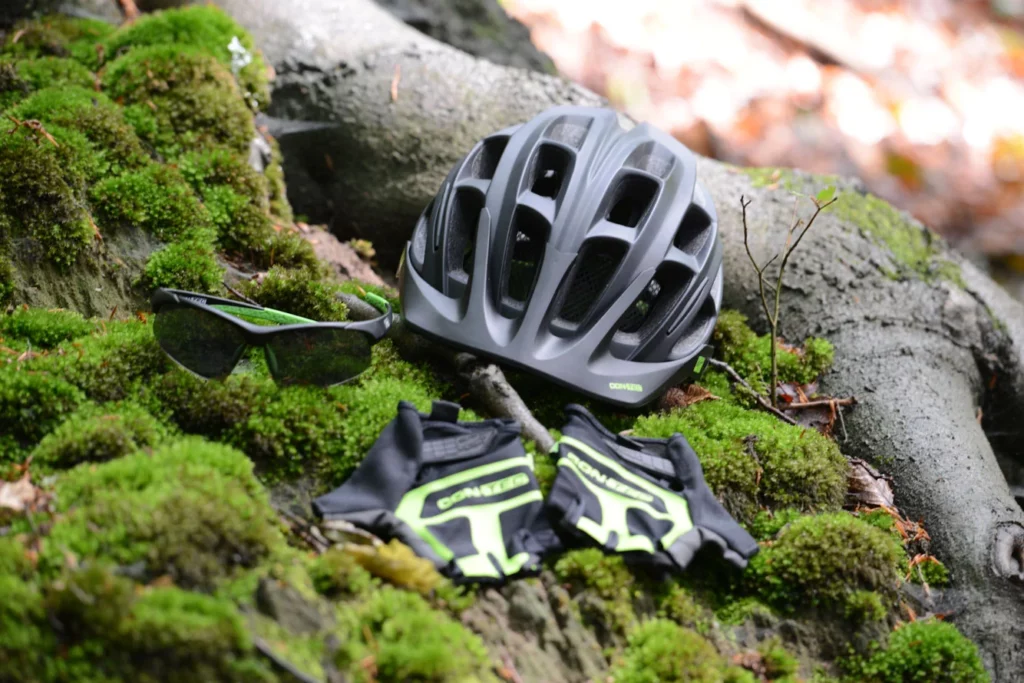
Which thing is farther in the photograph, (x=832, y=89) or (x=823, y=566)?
(x=832, y=89)

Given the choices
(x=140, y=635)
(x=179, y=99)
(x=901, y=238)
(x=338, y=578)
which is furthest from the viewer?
(x=901, y=238)

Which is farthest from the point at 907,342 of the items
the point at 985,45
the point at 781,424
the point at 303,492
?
the point at 985,45

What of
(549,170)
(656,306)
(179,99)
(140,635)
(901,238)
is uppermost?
(549,170)

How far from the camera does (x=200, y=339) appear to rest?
2824mm

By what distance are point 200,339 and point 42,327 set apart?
2.62 feet

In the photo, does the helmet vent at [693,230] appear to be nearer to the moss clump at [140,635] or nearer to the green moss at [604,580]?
the green moss at [604,580]

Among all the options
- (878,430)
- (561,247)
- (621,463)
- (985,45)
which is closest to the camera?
(621,463)

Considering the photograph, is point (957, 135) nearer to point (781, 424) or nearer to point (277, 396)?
point (781, 424)

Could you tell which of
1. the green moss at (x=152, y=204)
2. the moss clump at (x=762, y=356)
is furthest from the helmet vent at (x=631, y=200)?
the green moss at (x=152, y=204)

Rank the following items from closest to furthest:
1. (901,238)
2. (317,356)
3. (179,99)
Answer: (317,356) < (179,99) < (901,238)

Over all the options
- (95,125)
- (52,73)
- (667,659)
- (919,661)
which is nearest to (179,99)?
(95,125)

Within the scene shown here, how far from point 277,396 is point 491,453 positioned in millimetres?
812

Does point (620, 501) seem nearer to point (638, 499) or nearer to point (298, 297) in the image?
point (638, 499)

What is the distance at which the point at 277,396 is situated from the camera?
2.90 meters
